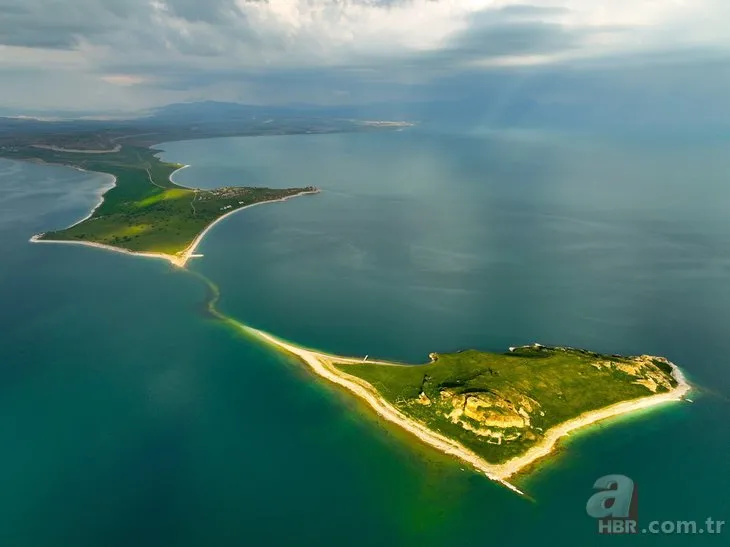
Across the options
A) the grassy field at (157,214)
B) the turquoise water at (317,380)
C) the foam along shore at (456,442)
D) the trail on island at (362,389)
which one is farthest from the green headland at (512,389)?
the grassy field at (157,214)

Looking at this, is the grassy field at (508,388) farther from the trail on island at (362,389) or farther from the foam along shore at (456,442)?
the trail on island at (362,389)

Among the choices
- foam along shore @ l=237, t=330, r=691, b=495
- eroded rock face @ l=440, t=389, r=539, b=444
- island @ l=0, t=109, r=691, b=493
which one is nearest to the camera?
foam along shore @ l=237, t=330, r=691, b=495

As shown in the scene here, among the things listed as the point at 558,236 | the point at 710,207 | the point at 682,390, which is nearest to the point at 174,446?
the point at 682,390

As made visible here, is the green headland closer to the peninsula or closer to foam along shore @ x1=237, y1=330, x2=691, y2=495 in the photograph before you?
foam along shore @ x1=237, y1=330, x2=691, y2=495

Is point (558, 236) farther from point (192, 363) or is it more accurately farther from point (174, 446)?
point (174, 446)

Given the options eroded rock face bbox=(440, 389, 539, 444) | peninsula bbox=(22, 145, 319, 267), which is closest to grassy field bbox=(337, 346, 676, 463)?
eroded rock face bbox=(440, 389, 539, 444)

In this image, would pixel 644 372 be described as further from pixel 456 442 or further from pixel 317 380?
pixel 317 380

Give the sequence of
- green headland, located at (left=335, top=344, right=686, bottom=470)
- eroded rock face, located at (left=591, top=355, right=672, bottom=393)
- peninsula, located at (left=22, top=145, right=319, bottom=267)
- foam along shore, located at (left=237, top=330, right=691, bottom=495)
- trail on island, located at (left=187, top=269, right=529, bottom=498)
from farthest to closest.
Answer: peninsula, located at (left=22, top=145, right=319, bottom=267), eroded rock face, located at (left=591, top=355, right=672, bottom=393), green headland, located at (left=335, top=344, right=686, bottom=470), trail on island, located at (left=187, top=269, right=529, bottom=498), foam along shore, located at (left=237, top=330, right=691, bottom=495)

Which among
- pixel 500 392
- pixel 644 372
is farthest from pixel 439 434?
pixel 644 372
